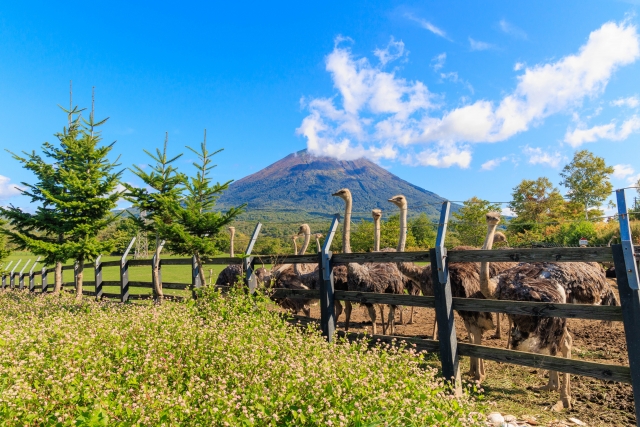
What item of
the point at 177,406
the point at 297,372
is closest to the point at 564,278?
the point at 297,372

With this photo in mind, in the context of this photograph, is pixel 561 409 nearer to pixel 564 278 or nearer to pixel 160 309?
pixel 564 278

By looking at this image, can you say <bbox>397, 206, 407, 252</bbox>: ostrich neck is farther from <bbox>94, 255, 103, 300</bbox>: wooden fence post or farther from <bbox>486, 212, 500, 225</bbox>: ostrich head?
<bbox>94, 255, 103, 300</bbox>: wooden fence post

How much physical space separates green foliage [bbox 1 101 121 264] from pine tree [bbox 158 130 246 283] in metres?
4.46

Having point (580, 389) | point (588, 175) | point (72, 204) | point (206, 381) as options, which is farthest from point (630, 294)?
point (588, 175)

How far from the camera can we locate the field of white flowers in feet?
8.77

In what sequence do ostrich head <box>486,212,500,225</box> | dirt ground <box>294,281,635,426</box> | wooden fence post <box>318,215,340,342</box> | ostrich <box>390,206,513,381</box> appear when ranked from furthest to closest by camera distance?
1. ostrich head <box>486,212,500,225</box>
2. wooden fence post <box>318,215,340,342</box>
3. ostrich <box>390,206,513,381</box>
4. dirt ground <box>294,281,635,426</box>

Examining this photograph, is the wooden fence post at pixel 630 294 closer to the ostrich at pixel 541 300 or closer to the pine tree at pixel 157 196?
the ostrich at pixel 541 300

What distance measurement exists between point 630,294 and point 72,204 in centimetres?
1225

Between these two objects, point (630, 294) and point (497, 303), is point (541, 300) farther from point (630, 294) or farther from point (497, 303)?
point (630, 294)

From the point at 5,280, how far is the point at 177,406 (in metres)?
25.5

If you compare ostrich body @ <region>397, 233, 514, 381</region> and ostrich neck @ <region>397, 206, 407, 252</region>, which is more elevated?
ostrich neck @ <region>397, 206, 407, 252</region>

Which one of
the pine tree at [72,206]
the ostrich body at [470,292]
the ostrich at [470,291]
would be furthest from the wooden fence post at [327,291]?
the pine tree at [72,206]

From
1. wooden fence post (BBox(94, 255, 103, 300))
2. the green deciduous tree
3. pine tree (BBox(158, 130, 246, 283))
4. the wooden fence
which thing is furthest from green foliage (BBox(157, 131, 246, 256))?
the green deciduous tree

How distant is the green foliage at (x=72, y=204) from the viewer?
11.9 metres
